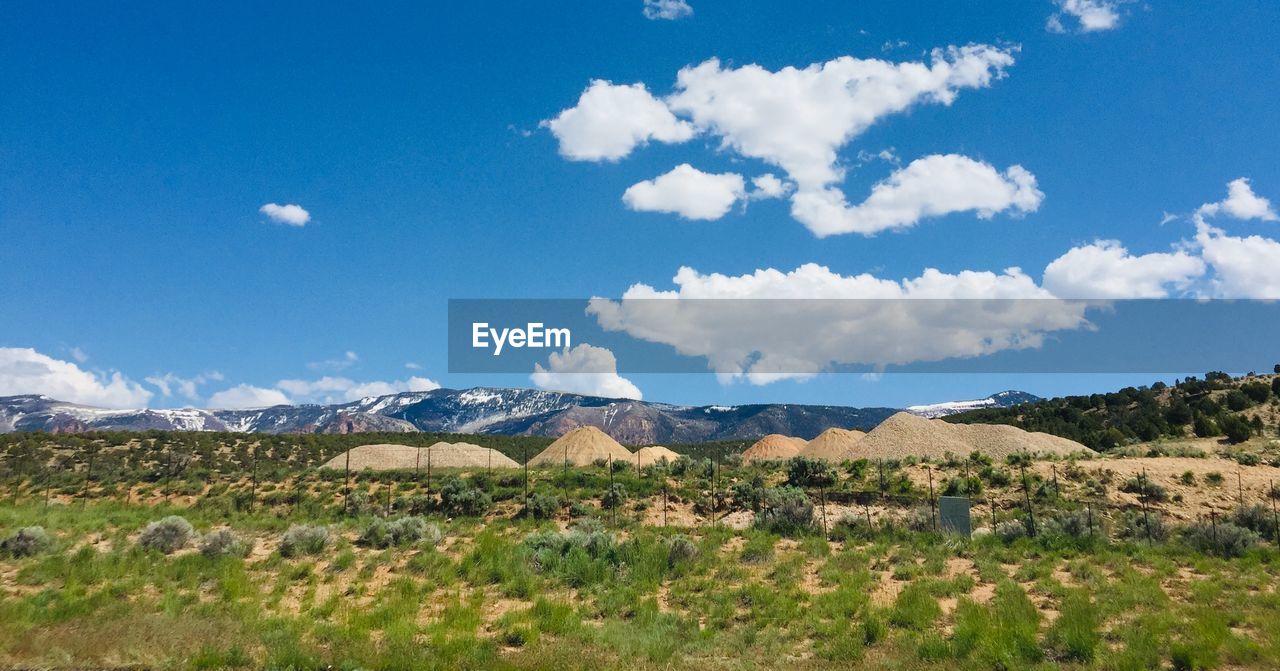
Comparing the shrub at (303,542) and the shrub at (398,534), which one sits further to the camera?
the shrub at (398,534)

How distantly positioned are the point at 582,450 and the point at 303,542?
47.3m

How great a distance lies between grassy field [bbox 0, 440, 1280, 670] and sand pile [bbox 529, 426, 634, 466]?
33986mm

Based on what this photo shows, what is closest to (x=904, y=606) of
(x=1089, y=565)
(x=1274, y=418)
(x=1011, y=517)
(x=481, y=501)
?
(x=1089, y=565)

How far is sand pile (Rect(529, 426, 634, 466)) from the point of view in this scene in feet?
218

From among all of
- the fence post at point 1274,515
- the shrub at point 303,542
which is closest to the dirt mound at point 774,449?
the fence post at point 1274,515

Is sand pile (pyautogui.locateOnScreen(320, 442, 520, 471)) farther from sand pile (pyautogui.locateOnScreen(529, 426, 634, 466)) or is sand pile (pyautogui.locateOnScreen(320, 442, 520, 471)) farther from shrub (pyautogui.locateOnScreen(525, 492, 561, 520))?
shrub (pyautogui.locateOnScreen(525, 492, 561, 520))

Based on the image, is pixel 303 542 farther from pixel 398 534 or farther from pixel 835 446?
pixel 835 446

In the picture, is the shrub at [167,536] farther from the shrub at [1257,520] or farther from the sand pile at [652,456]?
the sand pile at [652,456]

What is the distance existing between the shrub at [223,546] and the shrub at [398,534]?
11.4 ft

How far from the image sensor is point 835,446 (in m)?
62.3

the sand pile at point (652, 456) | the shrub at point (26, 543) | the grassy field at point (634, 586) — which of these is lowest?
the sand pile at point (652, 456)

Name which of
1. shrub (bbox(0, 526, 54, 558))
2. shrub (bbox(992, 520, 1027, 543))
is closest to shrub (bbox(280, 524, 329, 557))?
shrub (bbox(0, 526, 54, 558))

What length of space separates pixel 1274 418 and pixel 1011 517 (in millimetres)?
52530

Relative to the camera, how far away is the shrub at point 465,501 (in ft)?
101
